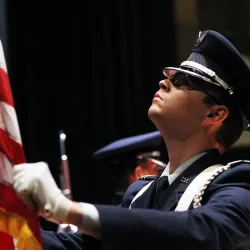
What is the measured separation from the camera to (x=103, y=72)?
133 inches

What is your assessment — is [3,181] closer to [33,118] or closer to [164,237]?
[164,237]

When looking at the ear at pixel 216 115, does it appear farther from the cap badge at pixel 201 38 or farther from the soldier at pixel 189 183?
the cap badge at pixel 201 38

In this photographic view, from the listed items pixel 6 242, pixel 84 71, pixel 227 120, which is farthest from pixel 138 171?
pixel 6 242

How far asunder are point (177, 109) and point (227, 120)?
0.13 meters

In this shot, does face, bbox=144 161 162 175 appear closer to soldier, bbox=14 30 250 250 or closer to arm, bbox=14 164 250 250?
soldier, bbox=14 30 250 250

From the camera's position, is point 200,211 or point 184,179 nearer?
point 200,211

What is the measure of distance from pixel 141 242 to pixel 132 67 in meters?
2.25

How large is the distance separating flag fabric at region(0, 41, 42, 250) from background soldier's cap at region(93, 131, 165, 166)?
4.87 feet

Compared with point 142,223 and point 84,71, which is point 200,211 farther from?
point 84,71

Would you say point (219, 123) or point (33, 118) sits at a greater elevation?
point (219, 123)

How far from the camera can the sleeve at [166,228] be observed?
45.7 inches

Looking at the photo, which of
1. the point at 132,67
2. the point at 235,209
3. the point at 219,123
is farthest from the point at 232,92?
the point at 132,67

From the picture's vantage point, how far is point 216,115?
1556 millimetres

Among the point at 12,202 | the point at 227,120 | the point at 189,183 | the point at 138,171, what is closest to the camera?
the point at 12,202
